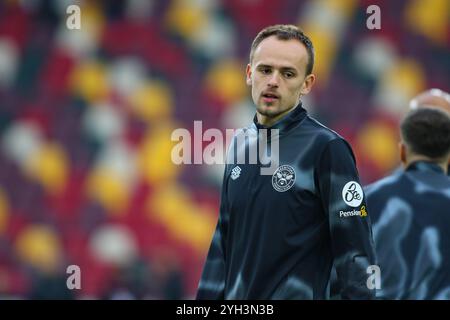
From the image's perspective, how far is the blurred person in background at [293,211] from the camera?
2.59 metres

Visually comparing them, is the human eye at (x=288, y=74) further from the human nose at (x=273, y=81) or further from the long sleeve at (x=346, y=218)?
the long sleeve at (x=346, y=218)

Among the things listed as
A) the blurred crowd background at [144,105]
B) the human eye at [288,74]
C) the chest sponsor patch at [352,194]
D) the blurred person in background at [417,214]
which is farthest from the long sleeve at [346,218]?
the blurred crowd background at [144,105]

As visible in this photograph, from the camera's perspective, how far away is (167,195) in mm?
7645

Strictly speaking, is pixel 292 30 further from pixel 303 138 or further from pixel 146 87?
pixel 146 87

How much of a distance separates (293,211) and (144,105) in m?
5.29

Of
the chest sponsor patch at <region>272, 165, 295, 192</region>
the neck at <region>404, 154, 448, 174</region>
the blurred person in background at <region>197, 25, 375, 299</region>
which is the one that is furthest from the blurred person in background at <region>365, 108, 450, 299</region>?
the chest sponsor patch at <region>272, 165, 295, 192</region>

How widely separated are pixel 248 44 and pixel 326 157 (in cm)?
535

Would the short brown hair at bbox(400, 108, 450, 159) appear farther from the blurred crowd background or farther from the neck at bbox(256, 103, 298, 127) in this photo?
the blurred crowd background

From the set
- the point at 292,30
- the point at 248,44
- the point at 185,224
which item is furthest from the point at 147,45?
the point at 292,30

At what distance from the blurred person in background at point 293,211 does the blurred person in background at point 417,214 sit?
1.96 ft

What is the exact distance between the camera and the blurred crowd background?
7.55m

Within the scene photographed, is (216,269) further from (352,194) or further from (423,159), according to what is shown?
(423,159)

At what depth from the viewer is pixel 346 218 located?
258 cm

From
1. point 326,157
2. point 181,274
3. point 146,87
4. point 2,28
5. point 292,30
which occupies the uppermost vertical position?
point 2,28
